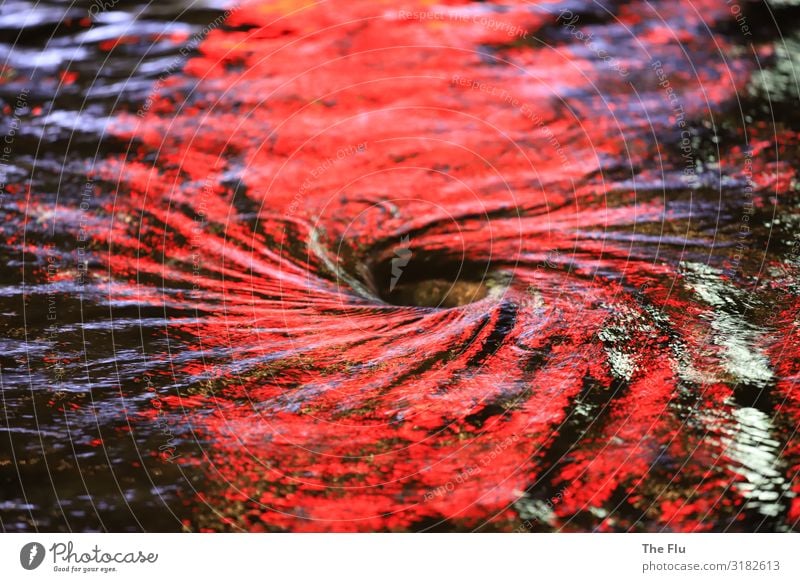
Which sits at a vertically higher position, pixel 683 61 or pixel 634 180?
pixel 683 61

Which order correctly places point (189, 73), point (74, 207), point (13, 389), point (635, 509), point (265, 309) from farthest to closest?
point (189, 73)
point (74, 207)
point (265, 309)
point (13, 389)
point (635, 509)

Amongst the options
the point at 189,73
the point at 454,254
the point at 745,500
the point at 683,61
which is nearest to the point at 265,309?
the point at 454,254

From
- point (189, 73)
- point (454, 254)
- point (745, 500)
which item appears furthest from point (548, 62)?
point (745, 500)

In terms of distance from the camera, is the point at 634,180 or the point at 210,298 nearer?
the point at 210,298

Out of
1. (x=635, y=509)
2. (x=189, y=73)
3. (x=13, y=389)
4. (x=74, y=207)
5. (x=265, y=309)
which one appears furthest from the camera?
(x=189, y=73)

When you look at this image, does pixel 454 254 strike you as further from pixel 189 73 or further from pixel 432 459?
pixel 189 73

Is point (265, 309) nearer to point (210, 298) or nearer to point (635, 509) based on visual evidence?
point (210, 298)
